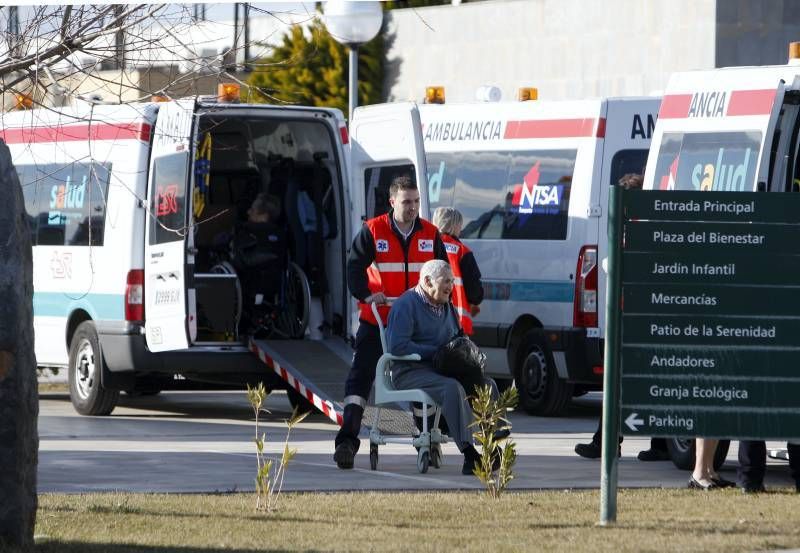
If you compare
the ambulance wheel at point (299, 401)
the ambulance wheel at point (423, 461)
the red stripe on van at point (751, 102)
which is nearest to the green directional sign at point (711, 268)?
the red stripe on van at point (751, 102)

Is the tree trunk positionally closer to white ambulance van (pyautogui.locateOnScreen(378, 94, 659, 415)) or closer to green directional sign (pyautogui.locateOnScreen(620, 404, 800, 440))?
green directional sign (pyautogui.locateOnScreen(620, 404, 800, 440))

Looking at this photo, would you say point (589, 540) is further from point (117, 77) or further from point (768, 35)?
point (768, 35)

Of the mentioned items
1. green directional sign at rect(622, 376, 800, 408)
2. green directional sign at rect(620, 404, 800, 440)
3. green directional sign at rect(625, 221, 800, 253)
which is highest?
green directional sign at rect(625, 221, 800, 253)

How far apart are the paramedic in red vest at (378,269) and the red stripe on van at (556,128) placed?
326cm

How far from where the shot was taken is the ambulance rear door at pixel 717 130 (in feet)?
37.9

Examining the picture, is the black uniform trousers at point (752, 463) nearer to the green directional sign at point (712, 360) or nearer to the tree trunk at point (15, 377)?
the green directional sign at point (712, 360)

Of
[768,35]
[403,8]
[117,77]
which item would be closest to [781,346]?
[117,77]

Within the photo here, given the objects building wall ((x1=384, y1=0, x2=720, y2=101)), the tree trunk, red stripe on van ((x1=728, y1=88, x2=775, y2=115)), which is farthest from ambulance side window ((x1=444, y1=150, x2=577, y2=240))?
building wall ((x1=384, y1=0, x2=720, y2=101))

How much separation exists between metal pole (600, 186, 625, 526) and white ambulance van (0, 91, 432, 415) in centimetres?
458

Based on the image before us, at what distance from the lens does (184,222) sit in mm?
14688

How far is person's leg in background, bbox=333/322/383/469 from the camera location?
39.0 feet

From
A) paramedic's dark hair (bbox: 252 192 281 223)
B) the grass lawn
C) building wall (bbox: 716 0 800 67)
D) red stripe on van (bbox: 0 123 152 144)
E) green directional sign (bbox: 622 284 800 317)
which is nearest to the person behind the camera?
the grass lawn

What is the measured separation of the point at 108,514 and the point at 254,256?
6.72 meters

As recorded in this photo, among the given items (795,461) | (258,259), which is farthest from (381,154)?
(795,461)
